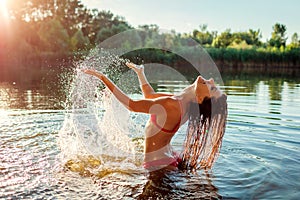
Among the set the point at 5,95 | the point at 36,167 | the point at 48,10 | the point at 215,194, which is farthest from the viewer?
the point at 48,10

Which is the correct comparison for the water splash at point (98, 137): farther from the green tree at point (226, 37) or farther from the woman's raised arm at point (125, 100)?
the green tree at point (226, 37)

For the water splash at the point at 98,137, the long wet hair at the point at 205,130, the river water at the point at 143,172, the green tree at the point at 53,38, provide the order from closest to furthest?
the river water at the point at 143,172, the long wet hair at the point at 205,130, the water splash at the point at 98,137, the green tree at the point at 53,38

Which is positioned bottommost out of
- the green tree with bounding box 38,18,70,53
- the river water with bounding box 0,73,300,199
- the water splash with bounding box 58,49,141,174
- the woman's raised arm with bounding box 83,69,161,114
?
the river water with bounding box 0,73,300,199

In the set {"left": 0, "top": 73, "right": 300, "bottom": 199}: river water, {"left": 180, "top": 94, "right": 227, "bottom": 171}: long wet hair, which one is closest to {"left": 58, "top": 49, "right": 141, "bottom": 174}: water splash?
{"left": 0, "top": 73, "right": 300, "bottom": 199}: river water

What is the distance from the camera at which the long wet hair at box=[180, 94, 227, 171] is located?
4871 millimetres

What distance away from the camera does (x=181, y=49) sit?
37500 mm

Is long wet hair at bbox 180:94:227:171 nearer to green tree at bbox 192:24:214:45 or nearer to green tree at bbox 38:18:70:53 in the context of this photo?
green tree at bbox 38:18:70:53

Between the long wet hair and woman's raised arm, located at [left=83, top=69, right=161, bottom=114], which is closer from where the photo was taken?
woman's raised arm, located at [left=83, top=69, right=161, bottom=114]

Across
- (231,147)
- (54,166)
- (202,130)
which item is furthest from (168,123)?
(231,147)

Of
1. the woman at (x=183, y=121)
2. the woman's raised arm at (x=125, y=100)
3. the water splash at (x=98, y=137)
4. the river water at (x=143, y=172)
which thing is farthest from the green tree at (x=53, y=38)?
the woman's raised arm at (x=125, y=100)

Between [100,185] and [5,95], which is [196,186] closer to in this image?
[100,185]

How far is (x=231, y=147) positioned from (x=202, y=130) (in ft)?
7.12

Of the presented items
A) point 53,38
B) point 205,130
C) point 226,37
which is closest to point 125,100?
point 205,130

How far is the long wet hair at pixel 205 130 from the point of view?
4.87 metres
